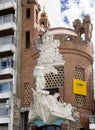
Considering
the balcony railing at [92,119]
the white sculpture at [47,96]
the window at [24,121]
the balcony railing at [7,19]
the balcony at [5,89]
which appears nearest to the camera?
the white sculpture at [47,96]

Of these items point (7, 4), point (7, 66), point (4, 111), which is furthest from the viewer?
point (7, 4)

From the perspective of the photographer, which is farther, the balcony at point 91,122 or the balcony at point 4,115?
the balcony at point 4,115

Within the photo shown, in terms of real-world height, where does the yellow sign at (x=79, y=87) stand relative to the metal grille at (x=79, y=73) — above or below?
below

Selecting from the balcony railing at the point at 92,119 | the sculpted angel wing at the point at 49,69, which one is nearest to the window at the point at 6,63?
the sculpted angel wing at the point at 49,69

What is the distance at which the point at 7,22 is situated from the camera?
1794 inches

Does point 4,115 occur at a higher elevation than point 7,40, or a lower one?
lower

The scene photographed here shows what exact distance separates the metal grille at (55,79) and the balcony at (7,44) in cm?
520

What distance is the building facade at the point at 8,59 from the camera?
42.2 m

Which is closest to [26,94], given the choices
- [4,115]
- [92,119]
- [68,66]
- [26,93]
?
[26,93]

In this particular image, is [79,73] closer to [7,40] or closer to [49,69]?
[49,69]

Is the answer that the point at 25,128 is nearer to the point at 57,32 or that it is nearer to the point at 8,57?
the point at 8,57

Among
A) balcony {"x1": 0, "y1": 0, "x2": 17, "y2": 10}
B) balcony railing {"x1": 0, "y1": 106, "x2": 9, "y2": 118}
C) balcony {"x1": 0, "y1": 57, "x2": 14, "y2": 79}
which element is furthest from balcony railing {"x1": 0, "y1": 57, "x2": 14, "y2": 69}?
balcony {"x1": 0, "y1": 0, "x2": 17, "y2": 10}

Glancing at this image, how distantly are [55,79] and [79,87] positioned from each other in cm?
250

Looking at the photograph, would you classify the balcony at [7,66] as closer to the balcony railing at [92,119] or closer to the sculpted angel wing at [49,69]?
the sculpted angel wing at [49,69]
